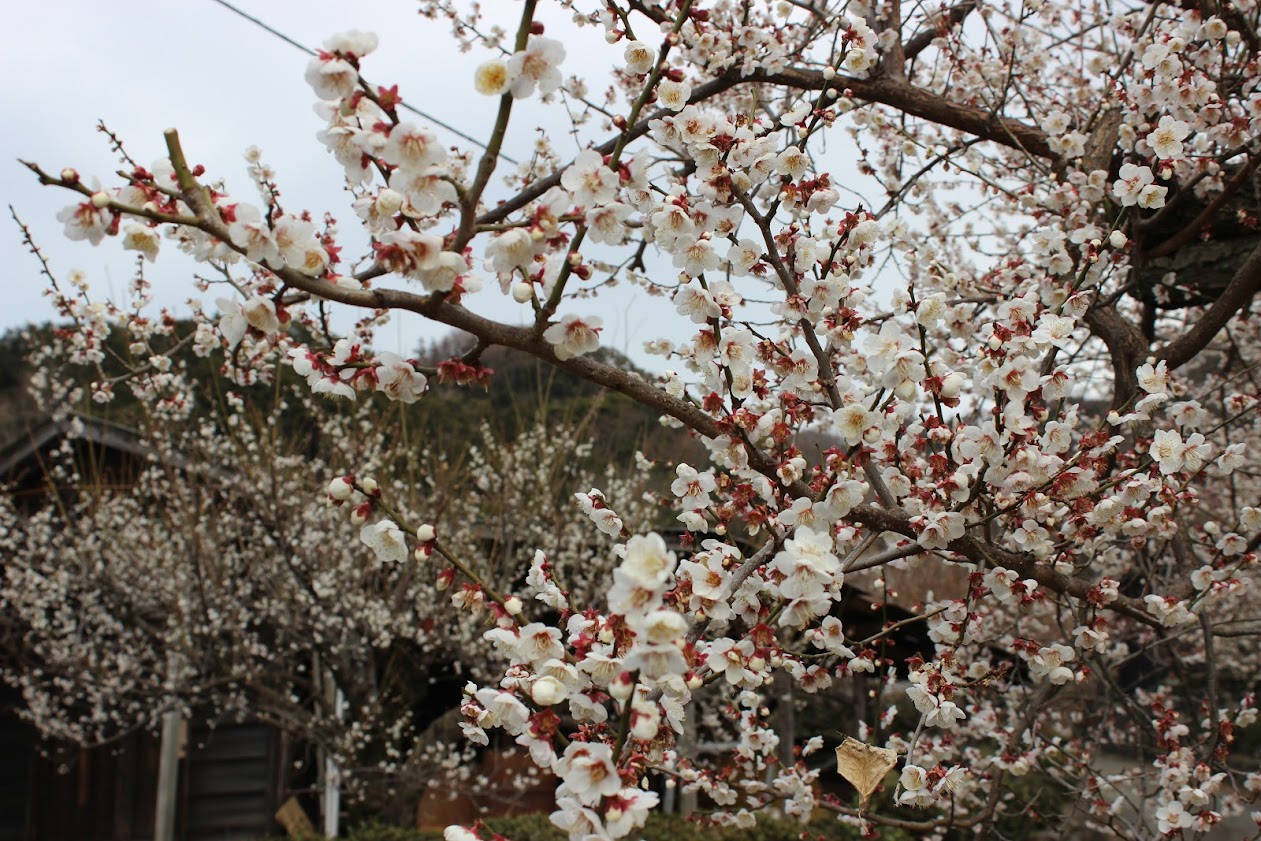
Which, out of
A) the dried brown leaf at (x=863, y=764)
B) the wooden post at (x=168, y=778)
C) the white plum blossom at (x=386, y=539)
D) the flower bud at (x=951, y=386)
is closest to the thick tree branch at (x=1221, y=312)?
the flower bud at (x=951, y=386)

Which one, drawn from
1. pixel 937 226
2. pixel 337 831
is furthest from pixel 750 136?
pixel 337 831

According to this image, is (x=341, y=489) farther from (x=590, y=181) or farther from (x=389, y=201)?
(x=590, y=181)

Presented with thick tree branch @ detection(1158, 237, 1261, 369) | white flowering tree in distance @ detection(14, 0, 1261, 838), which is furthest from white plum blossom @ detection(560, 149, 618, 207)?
thick tree branch @ detection(1158, 237, 1261, 369)

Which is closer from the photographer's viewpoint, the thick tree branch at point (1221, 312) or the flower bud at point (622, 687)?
the flower bud at point (622, 687)

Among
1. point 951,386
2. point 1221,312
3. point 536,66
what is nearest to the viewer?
point 536,66

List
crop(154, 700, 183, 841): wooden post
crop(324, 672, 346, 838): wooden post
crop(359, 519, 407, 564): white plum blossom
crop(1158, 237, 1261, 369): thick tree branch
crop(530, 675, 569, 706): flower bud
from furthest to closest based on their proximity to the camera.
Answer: crop(154, 700, 183, 841): wooden post < crop(324, 672, 346, 838): wooden post < crop(1158, 237, 1261, 369): thick tree branch < crop(359, 519, 407, 564): white plum blossom < crop(530, 675, 569, 706): flower bud

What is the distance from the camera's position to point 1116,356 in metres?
3.29

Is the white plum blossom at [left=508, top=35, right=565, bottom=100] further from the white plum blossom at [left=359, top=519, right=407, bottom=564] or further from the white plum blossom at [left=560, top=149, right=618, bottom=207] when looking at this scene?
the white plum blossom at [left=359, top=519, right=407, bottom=564]

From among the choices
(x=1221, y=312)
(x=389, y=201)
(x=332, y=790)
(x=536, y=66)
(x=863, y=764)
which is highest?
(x=1221, y=312)

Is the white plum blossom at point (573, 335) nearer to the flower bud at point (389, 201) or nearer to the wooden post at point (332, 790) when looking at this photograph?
the flower bud at point (389, 201)

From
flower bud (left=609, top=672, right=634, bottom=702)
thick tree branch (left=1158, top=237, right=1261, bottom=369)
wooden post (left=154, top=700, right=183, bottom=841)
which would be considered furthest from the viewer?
wooden post (left=154, top=700, right=183, bottom=841)

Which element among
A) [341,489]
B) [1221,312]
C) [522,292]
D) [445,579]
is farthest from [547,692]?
[1221,312]

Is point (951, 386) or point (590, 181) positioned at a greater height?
point (590, 181)

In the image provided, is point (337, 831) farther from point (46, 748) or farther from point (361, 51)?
point (361, 51)
